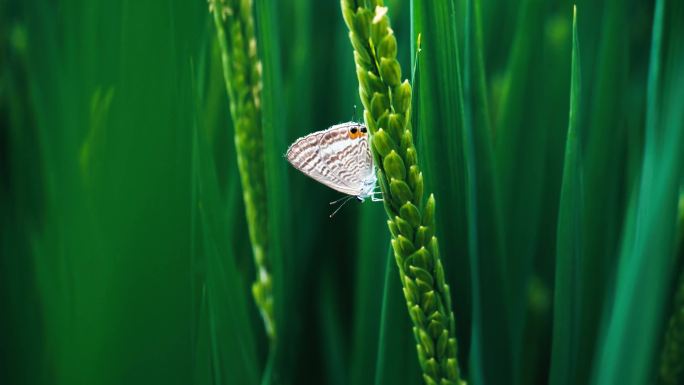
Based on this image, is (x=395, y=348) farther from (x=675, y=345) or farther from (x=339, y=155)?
(x=675, y=345)

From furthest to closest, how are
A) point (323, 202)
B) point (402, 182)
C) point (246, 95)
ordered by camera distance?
point (323, 202) < point (246, 95) < point (402, 182)

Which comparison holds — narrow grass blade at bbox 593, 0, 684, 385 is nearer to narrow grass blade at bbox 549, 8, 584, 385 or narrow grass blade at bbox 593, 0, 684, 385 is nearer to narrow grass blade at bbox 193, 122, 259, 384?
narrow grass blade at bbox 549, 8, 584, 385

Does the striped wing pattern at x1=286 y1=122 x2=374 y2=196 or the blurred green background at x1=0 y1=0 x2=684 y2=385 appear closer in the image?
the blurred green background at x1=0 y1=0 x2=684 y2=385

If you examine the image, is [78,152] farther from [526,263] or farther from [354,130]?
[526,263]

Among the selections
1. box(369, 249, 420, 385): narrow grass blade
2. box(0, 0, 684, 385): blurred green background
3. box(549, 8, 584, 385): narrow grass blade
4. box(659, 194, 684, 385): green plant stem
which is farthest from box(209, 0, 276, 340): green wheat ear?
box(659, 194, 684, 385): green plant stem

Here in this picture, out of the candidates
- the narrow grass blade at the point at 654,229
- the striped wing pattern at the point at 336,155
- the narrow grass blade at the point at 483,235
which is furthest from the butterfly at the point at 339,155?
the narrow grass blade at the point at 654,229

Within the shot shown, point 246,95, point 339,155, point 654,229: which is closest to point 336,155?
point 339,155
